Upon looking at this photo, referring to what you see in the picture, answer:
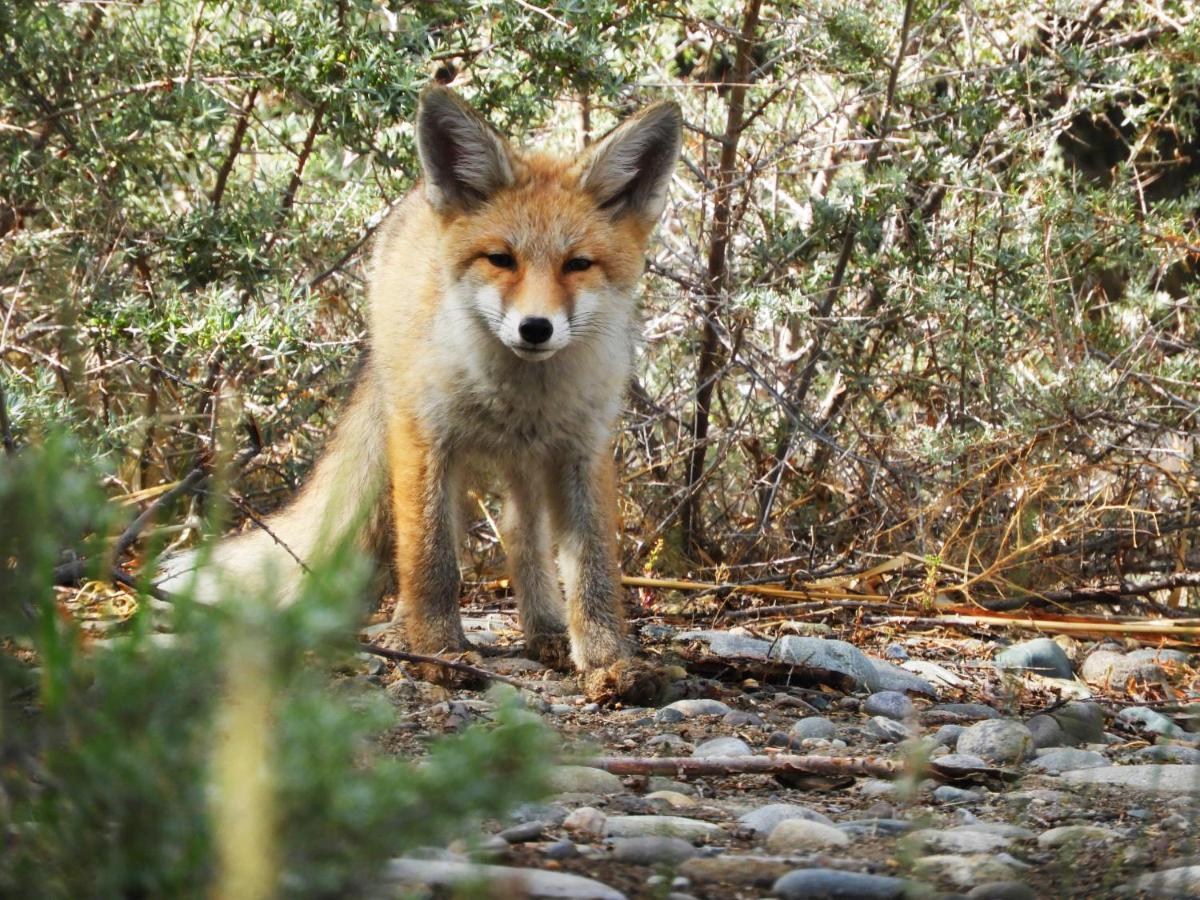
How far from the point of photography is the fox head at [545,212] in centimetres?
393

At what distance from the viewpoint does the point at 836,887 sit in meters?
1.93

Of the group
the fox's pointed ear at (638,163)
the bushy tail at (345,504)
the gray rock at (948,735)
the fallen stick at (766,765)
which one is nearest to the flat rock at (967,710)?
the gray rock at (948,735)

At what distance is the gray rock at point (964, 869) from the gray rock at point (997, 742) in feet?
3.37

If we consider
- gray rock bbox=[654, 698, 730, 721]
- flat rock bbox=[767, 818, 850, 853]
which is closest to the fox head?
gray rock bbox=[654, 698, 730, 721]

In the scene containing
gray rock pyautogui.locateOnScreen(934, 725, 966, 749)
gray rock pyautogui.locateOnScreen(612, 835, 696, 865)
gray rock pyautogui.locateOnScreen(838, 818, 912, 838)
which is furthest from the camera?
gray rock pyautogui.locateOnScreen(934, 725, 966, 749)

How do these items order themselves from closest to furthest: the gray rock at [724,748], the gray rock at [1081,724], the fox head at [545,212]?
the gray rock at [724,748] → the gray rock at [1081,724] → the fox head at [545,212]

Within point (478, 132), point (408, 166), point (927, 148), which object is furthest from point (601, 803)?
point (927, 148)

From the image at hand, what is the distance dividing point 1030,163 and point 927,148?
22.4 inches

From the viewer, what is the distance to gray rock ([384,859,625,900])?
1740mm

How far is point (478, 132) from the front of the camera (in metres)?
4.02

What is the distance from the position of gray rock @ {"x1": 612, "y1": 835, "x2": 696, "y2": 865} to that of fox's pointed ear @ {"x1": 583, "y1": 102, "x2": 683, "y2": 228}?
2.49 m

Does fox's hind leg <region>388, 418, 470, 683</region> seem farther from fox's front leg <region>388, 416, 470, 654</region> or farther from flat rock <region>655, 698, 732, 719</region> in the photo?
flat rock <region>655, 698, 732, 719</region>

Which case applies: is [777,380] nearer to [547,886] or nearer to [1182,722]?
[1182,722]

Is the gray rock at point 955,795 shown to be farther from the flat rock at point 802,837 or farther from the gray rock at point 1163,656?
the gray rock at point 1163,656
